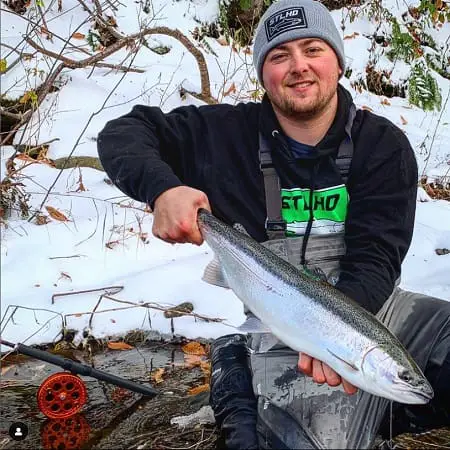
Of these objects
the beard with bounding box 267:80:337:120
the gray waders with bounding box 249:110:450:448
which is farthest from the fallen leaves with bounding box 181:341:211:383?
the beard with bounding box 267:80:337:120

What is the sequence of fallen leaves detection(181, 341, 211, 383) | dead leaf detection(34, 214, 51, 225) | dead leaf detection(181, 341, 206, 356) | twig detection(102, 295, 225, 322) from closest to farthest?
fallen leaves detection(181, 341, 211, 383)
dead leaf detection(181, 341, 206, 356)
twig detection(102, 295, 225, 322)
dead leaf detection(34, 214, 51, 225)

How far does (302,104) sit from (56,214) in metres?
2.77

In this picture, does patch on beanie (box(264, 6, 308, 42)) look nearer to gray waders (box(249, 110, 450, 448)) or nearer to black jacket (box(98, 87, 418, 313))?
black jacket (box(98, 87, 418, 313))

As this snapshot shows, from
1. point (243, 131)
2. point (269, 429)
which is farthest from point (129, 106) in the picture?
point (269, 429)

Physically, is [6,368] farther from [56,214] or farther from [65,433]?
[56,214]

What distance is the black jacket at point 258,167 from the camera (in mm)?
2871

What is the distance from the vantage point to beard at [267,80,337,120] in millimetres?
3008

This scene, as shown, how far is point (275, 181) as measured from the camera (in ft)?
10.1

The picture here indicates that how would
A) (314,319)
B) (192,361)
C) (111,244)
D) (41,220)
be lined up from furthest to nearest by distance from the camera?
1. (41,220)
2. (111,244)
3. (192,361)
4. (314,319)

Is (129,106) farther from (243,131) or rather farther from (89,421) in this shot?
(89,421)

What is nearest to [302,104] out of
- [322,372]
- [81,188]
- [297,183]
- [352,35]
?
[297,183]

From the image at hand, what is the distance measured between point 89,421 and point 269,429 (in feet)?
2.99

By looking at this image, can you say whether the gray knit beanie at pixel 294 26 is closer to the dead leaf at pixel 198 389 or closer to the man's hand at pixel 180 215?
the man's hand at pixel 180 215

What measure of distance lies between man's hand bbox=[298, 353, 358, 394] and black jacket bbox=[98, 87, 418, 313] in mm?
550
